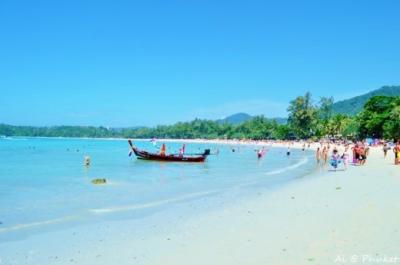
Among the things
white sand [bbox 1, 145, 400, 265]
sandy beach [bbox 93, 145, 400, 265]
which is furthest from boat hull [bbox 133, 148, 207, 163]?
white sand [bbox 1, 145, 400, 265]

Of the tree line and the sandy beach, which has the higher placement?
the tree line

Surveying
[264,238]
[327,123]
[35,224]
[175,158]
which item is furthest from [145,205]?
[327,123]

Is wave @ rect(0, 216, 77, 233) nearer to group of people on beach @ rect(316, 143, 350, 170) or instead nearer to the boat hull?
group of people on beach @ rect(316, 143, 350, 170)

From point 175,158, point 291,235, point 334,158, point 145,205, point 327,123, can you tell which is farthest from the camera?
point 327,123

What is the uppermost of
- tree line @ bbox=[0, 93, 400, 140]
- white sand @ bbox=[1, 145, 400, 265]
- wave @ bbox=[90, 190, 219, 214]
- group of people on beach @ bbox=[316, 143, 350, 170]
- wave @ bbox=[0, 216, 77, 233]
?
tree line @ bbox=[0, 93, 400, 140]

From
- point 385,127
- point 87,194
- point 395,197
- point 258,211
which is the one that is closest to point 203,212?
point 258,211

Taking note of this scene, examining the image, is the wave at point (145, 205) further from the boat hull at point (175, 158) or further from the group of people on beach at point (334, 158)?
the boat hull at point (175, 158)

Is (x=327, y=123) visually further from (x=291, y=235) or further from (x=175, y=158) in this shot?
(x=291, y=235)

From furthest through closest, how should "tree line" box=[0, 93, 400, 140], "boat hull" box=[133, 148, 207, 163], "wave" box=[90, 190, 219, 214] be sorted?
"tree line" box=[0, 93, 400, 140]
"boat hull" box=[133, 148, 207, 163]
"wave" box=[90, 190, 219, 214]

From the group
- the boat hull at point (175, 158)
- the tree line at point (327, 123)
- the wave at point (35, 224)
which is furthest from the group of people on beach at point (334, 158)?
the tree line at point (327, 123)

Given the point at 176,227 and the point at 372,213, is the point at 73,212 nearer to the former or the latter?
the point at 176,227

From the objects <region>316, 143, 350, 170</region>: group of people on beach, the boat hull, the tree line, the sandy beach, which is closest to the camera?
the sandy beach

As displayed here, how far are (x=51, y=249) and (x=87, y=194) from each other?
9758 millimetres

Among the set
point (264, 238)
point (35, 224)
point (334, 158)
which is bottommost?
point (35, 224)
